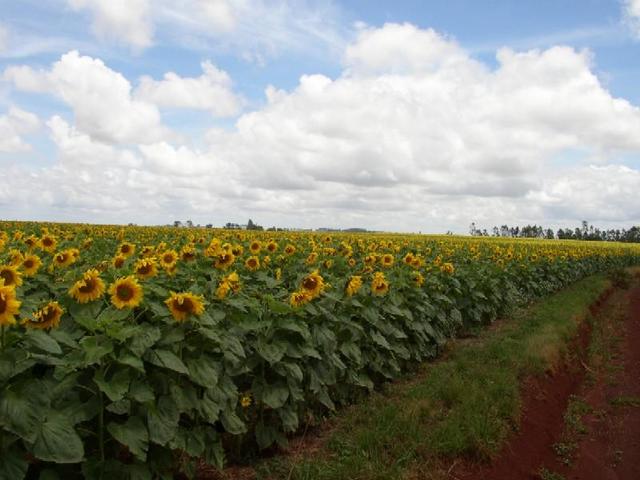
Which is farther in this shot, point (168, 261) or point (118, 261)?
point (118, 261)

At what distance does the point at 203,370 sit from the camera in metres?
4.10

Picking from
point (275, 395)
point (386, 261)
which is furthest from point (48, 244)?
point (386, 261)

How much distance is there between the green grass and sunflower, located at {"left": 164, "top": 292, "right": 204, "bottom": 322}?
1716 mm

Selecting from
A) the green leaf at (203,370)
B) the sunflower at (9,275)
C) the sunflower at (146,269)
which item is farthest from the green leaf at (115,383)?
the sunflower at (146,269)

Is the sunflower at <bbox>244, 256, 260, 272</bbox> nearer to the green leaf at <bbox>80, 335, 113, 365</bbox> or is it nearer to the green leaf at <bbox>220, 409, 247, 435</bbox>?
the green leaf at <bbox>220, 409, 247, 435</bbox>

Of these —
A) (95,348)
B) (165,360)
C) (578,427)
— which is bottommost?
(578,427)

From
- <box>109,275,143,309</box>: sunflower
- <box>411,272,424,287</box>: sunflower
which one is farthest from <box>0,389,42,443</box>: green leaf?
<box>411,272,424,287</box>: sunflower

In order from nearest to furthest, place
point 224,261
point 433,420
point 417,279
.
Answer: point 224,261 < point 433,420 < point 417,279

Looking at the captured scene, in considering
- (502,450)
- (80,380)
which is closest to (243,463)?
(80,380)

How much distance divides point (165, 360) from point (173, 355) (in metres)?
0.08

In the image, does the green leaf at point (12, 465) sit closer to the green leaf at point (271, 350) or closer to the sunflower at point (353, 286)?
the green leaf at point (271, 350)

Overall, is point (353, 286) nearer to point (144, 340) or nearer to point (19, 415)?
point (144, 340)

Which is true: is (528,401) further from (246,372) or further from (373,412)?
(246,372)

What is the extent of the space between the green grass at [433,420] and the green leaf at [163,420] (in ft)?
4.64
